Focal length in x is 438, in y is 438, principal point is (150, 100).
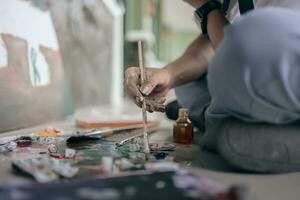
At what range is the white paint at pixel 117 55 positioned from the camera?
176 centimetres

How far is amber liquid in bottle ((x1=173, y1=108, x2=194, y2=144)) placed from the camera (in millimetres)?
836

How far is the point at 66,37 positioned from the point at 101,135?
602 millimetres

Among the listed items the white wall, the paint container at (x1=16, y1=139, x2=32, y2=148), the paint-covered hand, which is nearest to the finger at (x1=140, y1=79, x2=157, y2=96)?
the paint-covered hand

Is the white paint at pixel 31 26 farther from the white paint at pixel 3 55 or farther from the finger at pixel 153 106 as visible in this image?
the finger at pixel 153 106

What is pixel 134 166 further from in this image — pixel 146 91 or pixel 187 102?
pixel 187 102

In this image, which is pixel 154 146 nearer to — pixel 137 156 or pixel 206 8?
pixel 137 156

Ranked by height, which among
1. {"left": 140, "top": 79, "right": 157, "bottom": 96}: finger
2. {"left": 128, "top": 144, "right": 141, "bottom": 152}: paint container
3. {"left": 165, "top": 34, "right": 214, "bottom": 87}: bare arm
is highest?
{"left": 165, "top": 34, "right": 214, "bottom": 87}: bare arm

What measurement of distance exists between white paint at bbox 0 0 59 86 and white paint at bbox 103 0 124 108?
593mm

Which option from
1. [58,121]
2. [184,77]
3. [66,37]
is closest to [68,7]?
[66,37]

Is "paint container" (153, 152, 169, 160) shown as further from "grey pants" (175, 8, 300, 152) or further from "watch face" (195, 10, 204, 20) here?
"watch face" (195, 10, 204, 20)

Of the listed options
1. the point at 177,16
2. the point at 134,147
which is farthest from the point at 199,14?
the point at 177,16

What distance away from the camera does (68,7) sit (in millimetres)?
1372

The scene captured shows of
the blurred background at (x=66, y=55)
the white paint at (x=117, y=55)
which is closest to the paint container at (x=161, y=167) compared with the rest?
the blurred background at (x=66, y=55)

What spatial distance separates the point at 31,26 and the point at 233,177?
0.71 meters
